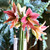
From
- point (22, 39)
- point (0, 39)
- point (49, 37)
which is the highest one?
point (22, 39)

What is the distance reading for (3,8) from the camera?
31.6 inches

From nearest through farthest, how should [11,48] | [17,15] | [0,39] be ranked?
[17,15]
[0,39]
[11,48]

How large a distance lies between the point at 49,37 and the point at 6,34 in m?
0.52

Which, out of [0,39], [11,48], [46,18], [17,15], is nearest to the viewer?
[17,15]

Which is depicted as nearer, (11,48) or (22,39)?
(22,39)

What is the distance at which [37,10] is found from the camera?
0.80 meters

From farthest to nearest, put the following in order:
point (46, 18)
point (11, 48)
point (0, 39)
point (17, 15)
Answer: point (46, 18)
point (11, 48)
point (0, 39)
point (17, 15)

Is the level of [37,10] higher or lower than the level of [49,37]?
higher

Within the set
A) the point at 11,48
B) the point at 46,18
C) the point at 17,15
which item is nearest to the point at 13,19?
the point at 17,15

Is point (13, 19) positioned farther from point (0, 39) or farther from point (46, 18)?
point (46, 18)

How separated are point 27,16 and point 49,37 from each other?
2.48ft

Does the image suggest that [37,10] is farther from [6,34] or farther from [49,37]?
[49,37]

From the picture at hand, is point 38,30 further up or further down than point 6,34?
further up

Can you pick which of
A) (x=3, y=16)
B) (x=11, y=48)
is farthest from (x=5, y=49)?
(x=3, y=16)
